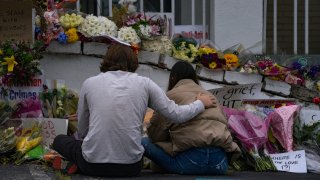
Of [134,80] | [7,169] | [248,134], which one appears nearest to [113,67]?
[134,80]

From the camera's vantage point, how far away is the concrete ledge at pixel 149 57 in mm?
8414

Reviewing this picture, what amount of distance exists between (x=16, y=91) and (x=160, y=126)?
2004 millimetres

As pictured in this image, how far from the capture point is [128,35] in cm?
816

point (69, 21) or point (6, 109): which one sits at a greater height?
point (69, 21)

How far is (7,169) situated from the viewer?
6.16m

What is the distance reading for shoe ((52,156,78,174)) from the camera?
5.91 m

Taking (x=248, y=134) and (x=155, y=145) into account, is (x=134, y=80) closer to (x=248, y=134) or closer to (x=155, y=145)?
(x=155, y=145)

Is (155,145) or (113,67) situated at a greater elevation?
(113,67)

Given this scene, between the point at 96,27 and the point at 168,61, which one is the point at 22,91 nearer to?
the point at 96,27

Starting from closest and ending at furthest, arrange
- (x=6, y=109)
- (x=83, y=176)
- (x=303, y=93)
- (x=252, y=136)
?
(x=83, y=176)
(x=252, y=136)
(x=6, y=109)
(x=303, y=93)

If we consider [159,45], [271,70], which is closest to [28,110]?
[159,45]

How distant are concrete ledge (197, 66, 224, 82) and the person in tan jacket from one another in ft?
7.38

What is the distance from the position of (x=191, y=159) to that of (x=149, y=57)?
8.78 ft

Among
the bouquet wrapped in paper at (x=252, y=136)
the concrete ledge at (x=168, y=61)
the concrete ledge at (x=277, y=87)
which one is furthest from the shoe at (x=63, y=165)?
the concrete ledge at (x=277, y=87)
